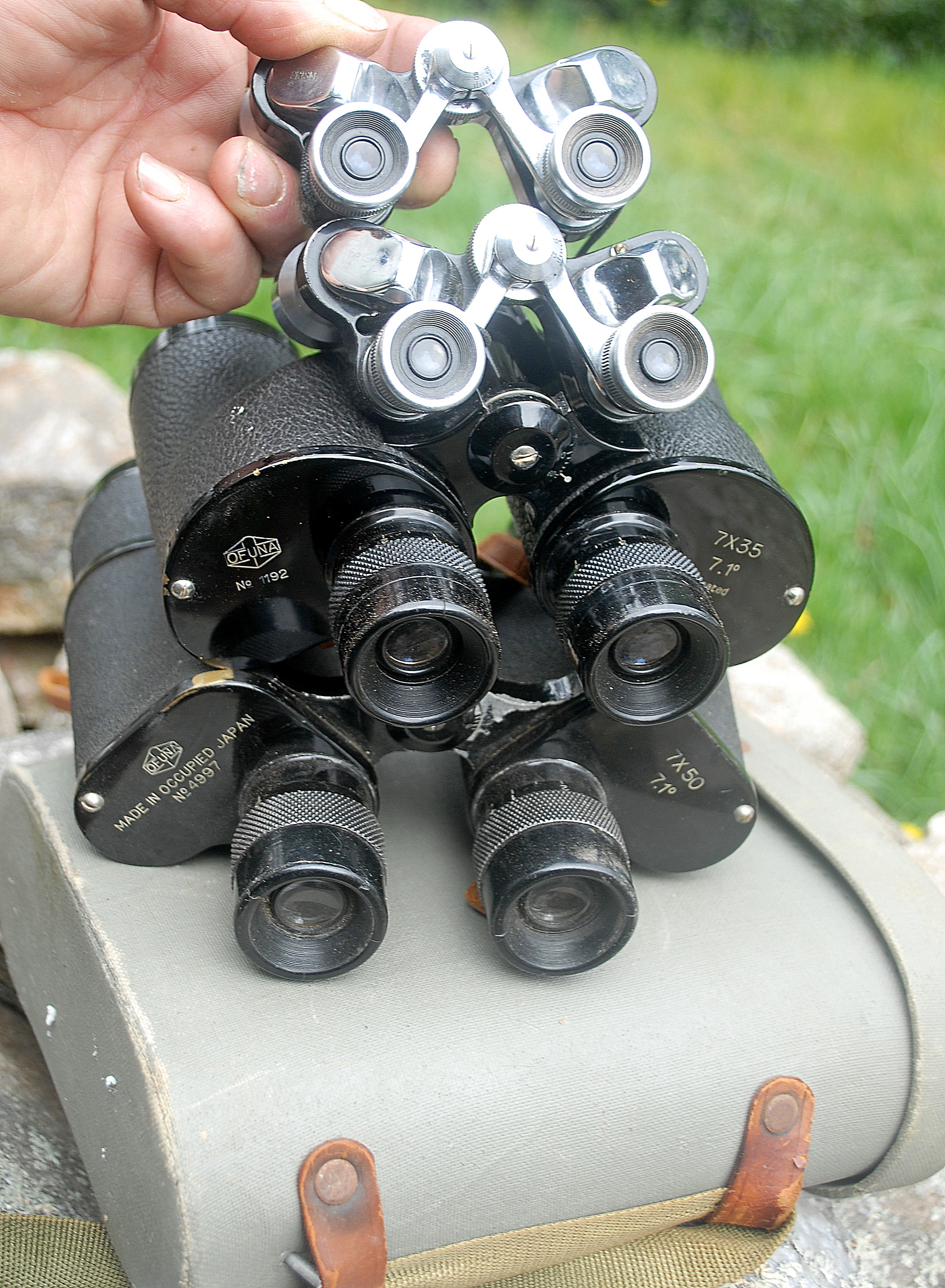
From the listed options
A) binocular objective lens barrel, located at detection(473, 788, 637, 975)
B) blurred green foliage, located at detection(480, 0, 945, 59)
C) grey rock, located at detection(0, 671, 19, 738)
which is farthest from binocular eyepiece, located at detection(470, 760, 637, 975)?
blurred green foliage, located at detection(480, 0, 945, 59)

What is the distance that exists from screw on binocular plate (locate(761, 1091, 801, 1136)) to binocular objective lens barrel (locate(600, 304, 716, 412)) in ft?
1.88

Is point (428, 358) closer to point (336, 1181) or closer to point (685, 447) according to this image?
point (685, 447)

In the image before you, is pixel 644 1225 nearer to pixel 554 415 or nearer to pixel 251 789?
pixel 251 789

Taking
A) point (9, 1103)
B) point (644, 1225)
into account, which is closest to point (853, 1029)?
point (644, 1225)

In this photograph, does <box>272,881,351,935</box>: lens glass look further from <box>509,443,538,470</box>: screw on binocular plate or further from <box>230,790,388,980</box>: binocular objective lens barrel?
<box>509,443,538,470</box>: screw on binocular plate

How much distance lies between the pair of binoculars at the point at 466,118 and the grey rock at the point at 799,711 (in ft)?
3.14

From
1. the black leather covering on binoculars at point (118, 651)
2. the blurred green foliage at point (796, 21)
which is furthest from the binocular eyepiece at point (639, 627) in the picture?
the blurred green foliage at point (796, 21)

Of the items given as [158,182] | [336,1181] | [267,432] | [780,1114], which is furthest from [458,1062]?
[158,182]

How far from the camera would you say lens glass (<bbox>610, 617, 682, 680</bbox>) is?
852 millimetres

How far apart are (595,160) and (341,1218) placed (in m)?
0.80

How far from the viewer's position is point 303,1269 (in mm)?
823

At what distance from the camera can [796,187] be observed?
12.4 ft

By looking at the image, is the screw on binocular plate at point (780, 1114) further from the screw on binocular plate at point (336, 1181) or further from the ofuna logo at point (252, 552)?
the ofuna logo at point (252, 552)

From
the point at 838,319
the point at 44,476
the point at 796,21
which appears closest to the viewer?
the point at 44,476
